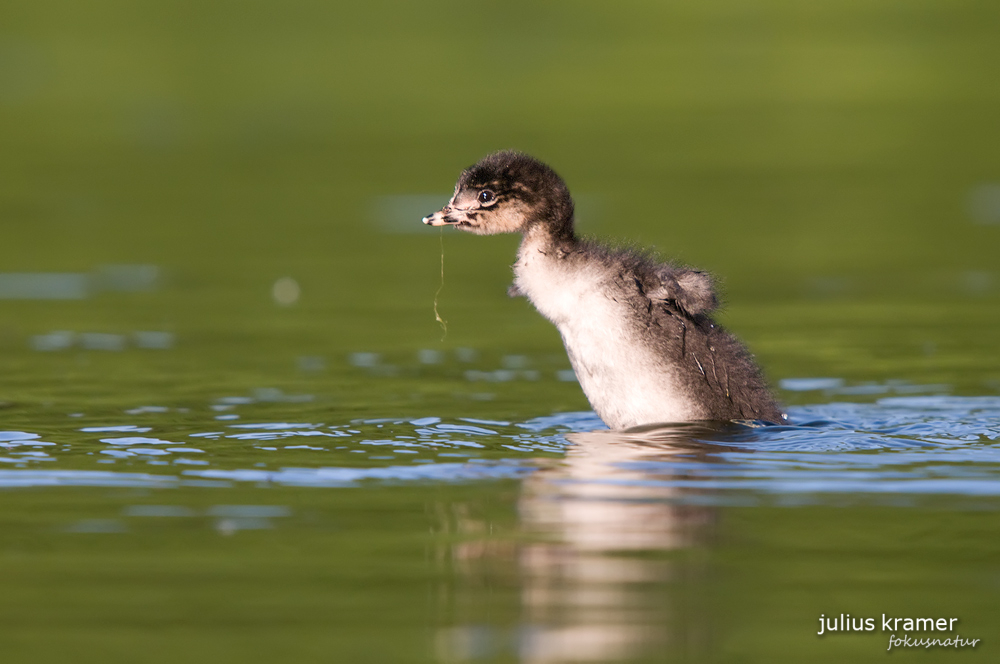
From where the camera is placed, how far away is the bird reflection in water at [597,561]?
5.94 m

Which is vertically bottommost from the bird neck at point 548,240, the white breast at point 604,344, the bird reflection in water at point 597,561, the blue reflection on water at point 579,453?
the bird reflection in water at point 597,561

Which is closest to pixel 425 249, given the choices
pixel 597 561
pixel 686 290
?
pixel 686 290

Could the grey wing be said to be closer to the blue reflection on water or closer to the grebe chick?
the grebe chick

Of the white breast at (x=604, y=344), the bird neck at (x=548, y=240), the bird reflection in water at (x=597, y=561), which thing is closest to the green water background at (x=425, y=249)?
the bird reflection in water at (x=597, y=561)

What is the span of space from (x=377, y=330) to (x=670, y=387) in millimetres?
4034

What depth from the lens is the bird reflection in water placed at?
5.94 meters

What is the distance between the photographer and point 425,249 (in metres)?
17.6

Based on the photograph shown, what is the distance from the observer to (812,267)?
16.2m

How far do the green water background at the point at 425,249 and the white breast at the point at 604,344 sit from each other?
830mm

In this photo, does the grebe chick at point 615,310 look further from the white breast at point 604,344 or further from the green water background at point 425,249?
the green water background at point 425,249

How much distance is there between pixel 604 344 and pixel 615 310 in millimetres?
193

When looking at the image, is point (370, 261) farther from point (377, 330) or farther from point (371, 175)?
point (371, 175)

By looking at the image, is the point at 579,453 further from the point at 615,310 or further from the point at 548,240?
the point at 548,240

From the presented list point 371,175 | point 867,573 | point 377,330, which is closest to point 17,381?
point 377,330
